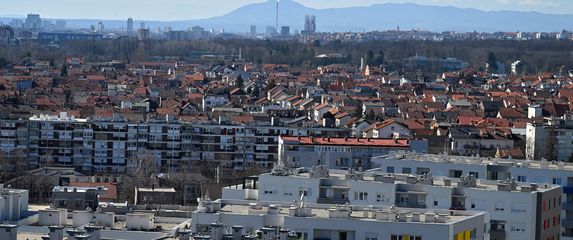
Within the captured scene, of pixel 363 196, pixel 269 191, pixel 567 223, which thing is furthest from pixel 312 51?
pixel 363 196

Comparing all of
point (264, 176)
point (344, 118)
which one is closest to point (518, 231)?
point (264, 176)

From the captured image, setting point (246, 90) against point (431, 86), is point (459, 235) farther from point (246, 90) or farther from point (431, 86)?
point (431, 86)

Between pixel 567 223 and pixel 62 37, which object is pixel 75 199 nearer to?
pixel 567 223

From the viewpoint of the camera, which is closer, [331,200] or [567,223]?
[331,200]

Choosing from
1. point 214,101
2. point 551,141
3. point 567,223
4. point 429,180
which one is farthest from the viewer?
point 214,101

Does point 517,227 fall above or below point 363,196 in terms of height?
below

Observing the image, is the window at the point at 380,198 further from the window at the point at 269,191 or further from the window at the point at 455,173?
the window at the point at 455,173
